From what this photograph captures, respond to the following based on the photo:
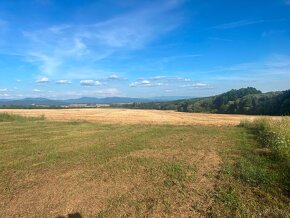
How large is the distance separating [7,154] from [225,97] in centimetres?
7727

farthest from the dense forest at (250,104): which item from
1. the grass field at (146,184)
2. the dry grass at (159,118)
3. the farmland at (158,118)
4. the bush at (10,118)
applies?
the bush at (10,118)

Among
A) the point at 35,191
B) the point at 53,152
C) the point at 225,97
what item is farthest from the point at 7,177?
the point at 225,97

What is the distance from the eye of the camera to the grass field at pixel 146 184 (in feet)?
25.4

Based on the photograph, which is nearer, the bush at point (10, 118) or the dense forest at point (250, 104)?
the bush at point (10, 118)

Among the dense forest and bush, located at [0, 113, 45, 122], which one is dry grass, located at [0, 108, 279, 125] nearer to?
bush, located at [0, 113, 45, 122]

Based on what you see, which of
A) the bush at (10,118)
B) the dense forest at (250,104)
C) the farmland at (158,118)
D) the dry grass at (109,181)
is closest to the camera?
the dry grass at (109,181)

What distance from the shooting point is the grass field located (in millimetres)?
7742

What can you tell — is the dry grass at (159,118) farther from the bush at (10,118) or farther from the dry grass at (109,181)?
the dry grass at (109,181)

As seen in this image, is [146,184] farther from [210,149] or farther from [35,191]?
[210,149]

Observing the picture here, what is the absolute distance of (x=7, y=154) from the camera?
16.4 metres

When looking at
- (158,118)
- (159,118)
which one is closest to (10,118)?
(158,118)

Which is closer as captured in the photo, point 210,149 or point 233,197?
point 233,197

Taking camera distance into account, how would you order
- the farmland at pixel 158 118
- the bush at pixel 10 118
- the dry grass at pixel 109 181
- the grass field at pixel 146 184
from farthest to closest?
1. the bush at pixel 10 118
2. the farmland at pixel 158 118
3. the dry grass at pixel 109 181
4. the grass field at pixel 146 184

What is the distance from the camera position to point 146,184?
32.3 feet
